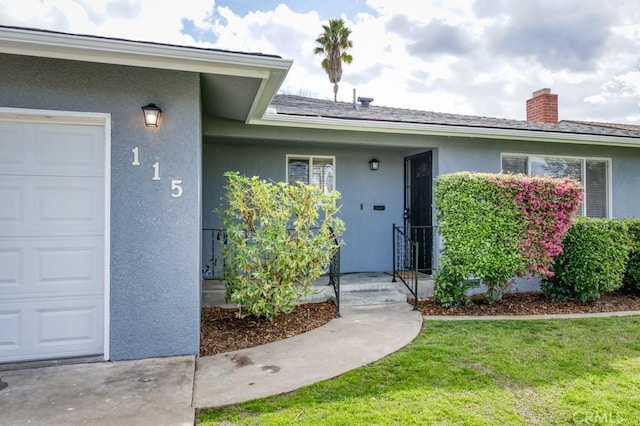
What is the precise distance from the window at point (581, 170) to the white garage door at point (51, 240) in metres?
6.93

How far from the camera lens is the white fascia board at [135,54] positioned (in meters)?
3.17

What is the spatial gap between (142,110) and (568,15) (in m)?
10.0

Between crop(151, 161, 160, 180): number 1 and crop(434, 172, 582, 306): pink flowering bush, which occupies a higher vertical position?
crop(151, 161, 160, 180): number 1

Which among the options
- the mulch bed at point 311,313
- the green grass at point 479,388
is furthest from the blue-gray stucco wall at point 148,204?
the green grass at point 479,388

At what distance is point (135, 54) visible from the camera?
135 inches

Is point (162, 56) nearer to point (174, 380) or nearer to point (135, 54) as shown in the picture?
point (135, 54)

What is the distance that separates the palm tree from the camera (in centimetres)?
A: 2052

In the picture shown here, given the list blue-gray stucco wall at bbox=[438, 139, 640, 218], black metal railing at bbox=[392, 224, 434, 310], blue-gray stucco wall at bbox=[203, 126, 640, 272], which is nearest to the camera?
blue-gray stucco wall at bbox=[203, 126, 640, 272]

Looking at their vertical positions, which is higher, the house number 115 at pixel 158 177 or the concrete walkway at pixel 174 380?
the house number 115 at pixel 158 177

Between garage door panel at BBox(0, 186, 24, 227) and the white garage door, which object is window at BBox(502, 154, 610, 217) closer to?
the white garage door

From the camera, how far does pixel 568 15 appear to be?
29.7 ft

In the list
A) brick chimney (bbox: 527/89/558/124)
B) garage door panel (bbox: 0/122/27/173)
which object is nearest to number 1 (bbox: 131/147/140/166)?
garage door panel (bbox: 0/122/27/173)

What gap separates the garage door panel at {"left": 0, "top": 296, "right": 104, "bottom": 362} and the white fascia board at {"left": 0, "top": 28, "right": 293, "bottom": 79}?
A: 236 cm

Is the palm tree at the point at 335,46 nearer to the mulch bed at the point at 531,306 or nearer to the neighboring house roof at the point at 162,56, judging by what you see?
the mulch bed at the point at 531,306
